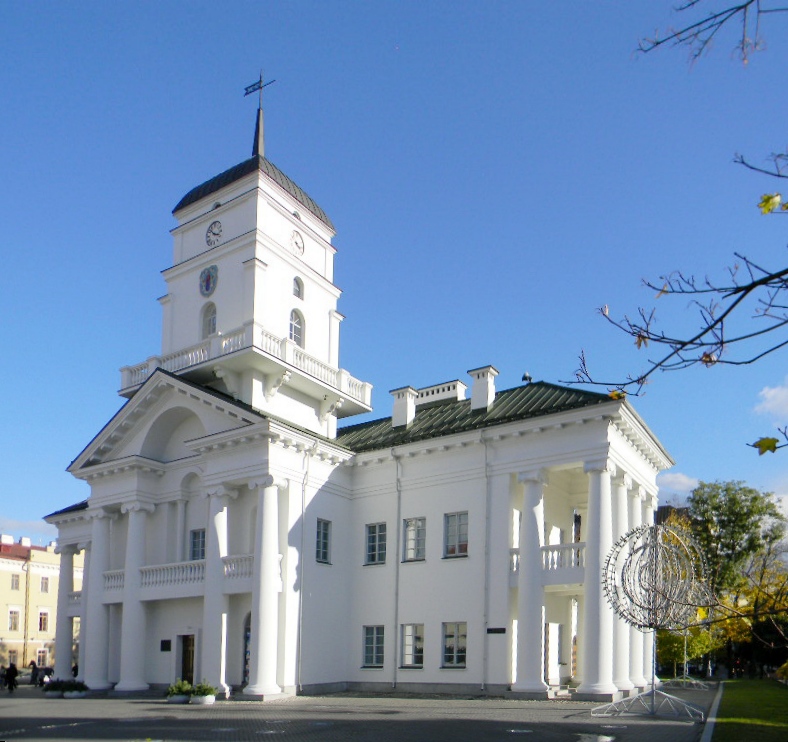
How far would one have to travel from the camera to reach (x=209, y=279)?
32.5 m

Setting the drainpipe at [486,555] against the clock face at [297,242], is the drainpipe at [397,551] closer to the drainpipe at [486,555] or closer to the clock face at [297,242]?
the drainpipe at [486,555]

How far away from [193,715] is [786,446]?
754 inches

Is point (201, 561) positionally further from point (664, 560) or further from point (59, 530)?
point (664, 560)

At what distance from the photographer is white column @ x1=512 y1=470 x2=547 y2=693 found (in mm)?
23688

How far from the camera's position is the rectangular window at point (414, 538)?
90.7 feet

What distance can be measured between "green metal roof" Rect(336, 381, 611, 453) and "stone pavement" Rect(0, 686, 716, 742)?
7765 millimetres

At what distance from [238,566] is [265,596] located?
1.70 metres

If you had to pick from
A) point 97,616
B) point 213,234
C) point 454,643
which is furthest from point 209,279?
point 454,643

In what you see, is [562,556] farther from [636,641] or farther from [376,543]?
[376,543]

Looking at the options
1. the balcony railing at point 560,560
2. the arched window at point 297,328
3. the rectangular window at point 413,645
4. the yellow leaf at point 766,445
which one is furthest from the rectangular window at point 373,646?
the yellow leaf at point 766,445

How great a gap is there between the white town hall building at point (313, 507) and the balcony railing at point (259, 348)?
79mm

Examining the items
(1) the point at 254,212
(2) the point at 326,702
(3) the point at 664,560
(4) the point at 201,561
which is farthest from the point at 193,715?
(1) the point at 254,212

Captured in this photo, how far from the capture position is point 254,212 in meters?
31.5

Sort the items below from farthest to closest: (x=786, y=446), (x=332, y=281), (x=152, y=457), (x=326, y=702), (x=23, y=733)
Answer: (x=332, y=281), (x=152, y=457), (x=326, y=702), (x=23, y=733), (x=786, y=446)
